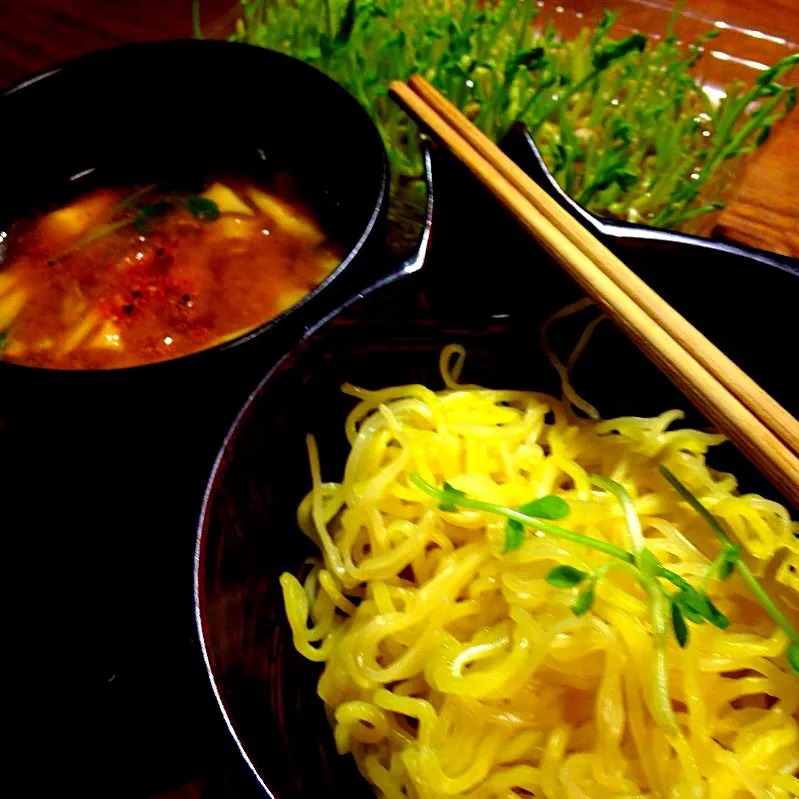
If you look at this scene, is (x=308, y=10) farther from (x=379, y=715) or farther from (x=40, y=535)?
(x=379, y=715)

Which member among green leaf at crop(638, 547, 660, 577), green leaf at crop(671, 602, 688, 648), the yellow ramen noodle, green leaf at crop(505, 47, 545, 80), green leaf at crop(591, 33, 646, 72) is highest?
green leaf at crop(591, 33, 646, 72)

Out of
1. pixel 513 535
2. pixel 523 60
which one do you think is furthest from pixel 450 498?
pixel 523 60

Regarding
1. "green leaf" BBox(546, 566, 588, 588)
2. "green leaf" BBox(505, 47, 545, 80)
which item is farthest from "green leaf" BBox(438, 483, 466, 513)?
"green leaf" BBox(505, 47, 545, 80)

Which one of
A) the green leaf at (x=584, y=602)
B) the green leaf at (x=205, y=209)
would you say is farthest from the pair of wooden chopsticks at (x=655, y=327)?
the green leaf at (x=205, y=209)

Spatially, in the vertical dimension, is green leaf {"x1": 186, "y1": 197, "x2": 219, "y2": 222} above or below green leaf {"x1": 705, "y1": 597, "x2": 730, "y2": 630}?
above

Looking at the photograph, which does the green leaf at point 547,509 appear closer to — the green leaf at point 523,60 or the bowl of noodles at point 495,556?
the bowl of noodles at point 495,556

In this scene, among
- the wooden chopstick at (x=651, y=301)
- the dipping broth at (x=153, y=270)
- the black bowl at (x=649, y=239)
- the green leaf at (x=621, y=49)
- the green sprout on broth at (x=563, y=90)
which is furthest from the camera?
the green sprout on broth at (x=563, y=90)

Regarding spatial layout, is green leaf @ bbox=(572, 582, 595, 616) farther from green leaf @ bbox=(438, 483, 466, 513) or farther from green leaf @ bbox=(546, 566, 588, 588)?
green leaf @ bbox=(438, 483, 466, 513)

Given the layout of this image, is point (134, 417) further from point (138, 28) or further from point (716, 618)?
point (138, 28)
